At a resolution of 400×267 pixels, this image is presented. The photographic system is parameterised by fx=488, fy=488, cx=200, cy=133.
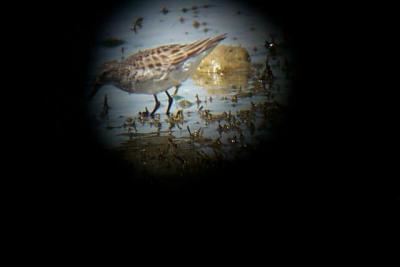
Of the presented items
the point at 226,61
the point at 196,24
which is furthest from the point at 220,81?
the point at 196,24

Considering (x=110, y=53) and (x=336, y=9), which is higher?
(x=336, y=9)

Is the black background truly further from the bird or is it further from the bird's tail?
the bird's tail

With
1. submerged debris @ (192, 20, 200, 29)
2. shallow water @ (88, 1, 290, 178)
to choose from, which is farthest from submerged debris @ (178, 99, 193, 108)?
submerged debris @ (192, 20, 200, 29)

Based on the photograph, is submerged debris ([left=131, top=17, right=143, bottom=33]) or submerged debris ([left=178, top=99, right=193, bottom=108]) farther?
submerged debris ([left=131, top=17, right=143, bottom=33])

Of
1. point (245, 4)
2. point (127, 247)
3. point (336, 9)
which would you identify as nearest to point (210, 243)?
point (127, 247)

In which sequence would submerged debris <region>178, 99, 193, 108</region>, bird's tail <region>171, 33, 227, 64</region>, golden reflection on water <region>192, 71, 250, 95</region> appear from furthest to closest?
1. golden reflection on water <region>192, 71, 250, 95</region>
2. submerged debris <region>178, 99, 193, 108</region>
3. bird's tail <region>171, 33, 227, 64</region>

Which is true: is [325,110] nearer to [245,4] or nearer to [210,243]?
[245,4]

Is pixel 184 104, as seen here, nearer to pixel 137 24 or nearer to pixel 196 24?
pixel 196 24

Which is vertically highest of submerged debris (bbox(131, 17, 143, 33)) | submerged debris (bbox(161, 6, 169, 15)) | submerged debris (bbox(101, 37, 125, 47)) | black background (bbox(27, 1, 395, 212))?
submerged debris (bbox(161, 6, 169, 15))
